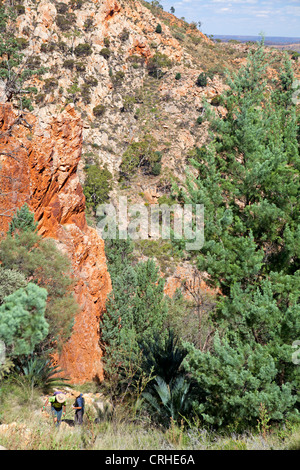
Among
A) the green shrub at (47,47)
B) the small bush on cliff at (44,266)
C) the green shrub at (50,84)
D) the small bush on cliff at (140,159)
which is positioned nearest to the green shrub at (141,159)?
the small bush on cliff at (140,159)

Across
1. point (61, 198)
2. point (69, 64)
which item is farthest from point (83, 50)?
point (61, 198)

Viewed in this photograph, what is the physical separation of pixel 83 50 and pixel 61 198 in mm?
28756

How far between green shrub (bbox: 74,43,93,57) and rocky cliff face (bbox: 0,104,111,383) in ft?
87.2

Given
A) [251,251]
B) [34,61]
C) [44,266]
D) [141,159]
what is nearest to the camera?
[251,251]

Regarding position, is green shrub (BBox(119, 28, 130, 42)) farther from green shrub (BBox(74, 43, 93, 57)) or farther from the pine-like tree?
the pine-like tree

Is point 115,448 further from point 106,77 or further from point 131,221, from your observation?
point 106,77

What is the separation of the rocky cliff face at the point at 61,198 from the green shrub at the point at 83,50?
26594 millimetres

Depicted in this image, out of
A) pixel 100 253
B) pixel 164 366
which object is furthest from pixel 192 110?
pixel 164 366

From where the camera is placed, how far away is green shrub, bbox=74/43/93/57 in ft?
111

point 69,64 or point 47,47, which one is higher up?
point 47,47

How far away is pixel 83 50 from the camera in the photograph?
34094 mm

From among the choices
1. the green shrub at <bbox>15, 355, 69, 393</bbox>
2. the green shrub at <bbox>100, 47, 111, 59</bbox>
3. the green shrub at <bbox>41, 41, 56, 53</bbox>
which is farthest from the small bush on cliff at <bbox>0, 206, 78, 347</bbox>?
the green shrub at <bbox>100, 47, 111, 59</bbox>

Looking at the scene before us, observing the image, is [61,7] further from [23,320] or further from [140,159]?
[23,320]

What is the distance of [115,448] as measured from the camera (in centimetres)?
340
